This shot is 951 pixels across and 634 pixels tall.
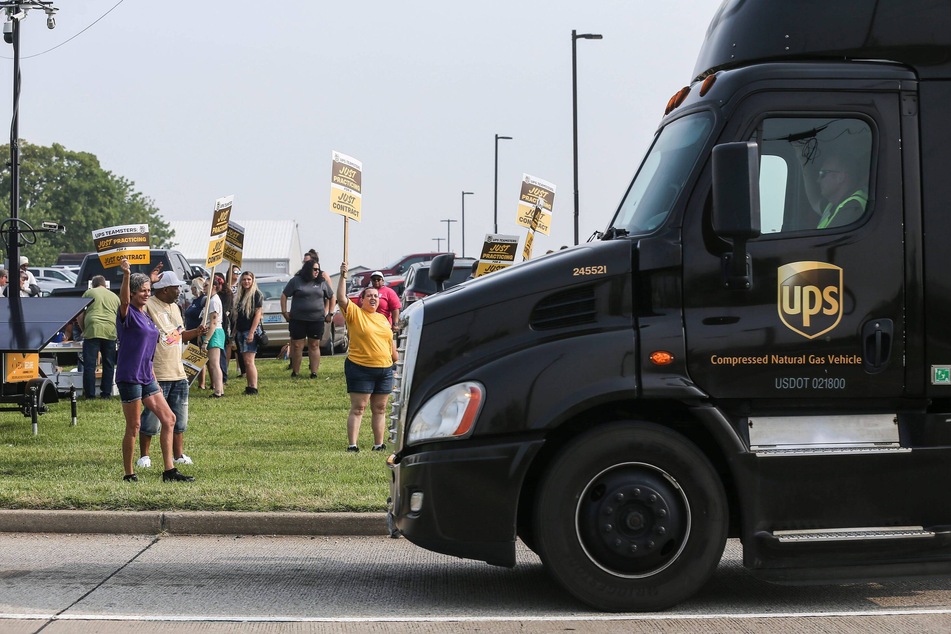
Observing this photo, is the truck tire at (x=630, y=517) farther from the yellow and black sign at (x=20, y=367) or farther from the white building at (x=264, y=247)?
the white building at (x=264, y=247)

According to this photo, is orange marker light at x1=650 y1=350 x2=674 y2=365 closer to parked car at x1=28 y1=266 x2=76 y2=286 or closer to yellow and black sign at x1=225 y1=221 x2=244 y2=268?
yellow and black sign at x1=225 y1=221 x2=244 y2=268

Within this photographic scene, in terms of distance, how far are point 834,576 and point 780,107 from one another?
241 cm

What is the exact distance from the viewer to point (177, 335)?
11.8m

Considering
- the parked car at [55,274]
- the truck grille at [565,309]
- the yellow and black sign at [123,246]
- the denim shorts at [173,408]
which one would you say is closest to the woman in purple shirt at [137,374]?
the denim shorts at [173,408]

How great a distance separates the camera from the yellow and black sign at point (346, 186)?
1379cm

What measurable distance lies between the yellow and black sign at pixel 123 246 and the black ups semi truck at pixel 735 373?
8.55m

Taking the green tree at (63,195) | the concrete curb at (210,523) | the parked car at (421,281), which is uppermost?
the green tree at (63,195)

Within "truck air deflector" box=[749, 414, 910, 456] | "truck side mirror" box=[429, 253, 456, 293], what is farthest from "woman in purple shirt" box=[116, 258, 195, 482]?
"truck air deflector" box=[749, 414, 910, 456]

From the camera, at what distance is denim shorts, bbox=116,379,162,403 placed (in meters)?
10.8

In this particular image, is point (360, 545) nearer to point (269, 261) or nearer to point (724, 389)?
point (724, 389)

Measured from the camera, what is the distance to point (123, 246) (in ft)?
47.4

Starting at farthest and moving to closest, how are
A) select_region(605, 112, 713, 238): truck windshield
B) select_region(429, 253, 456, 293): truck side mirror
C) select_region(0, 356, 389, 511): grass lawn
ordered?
select_region(0, 356, 389, 511): grass lawn, select_region(429, 253, 456, 293): truck side mirror, select_region(605, 112, 713, 238): truck windshield

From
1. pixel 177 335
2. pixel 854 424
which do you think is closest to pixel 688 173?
pixel 854 424

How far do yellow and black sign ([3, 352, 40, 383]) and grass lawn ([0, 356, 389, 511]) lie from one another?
0.66 meters
